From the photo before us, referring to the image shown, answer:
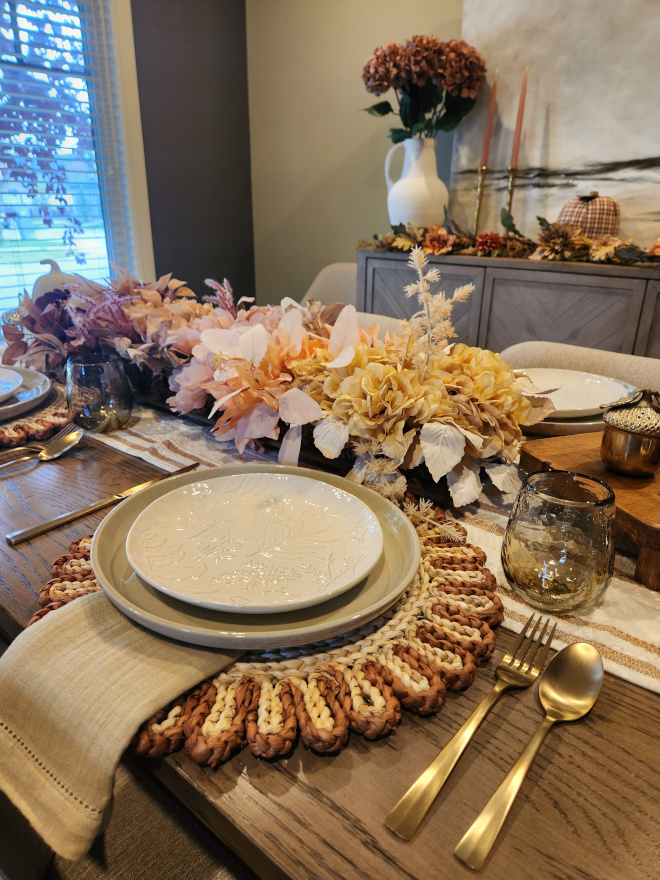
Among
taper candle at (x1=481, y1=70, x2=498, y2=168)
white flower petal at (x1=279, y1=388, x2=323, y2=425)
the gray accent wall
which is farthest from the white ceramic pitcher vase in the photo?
A: white flower petal at (x1=279, y1=388, x2=323, y2=425)

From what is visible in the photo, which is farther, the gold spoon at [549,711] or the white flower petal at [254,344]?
the white flower petal at [254,344]

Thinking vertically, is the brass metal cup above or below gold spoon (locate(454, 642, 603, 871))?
above

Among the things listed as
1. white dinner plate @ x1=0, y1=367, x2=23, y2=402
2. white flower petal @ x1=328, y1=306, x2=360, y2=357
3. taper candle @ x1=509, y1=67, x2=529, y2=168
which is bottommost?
white dinner plate @ x1=0, y1=367, x2=23, y2=402

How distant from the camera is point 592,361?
128 cm

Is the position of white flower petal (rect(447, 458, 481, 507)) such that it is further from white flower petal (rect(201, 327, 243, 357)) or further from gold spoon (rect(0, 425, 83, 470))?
gold spoon (rect(0, 425, 83, 470))

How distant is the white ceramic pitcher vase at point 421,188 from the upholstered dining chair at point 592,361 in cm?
115

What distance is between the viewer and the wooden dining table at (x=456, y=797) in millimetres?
336

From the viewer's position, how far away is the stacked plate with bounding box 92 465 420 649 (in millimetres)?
470

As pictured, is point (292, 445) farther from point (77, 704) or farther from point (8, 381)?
point (8, 381)

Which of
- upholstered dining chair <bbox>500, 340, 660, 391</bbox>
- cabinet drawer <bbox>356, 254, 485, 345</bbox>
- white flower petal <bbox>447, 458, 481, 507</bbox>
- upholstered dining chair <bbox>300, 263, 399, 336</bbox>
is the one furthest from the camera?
upholstered dining chair <bbox>300, 263, 399, 336</bbox>

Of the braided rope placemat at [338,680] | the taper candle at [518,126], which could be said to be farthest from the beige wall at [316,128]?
the braided rope placemat at [338,680]

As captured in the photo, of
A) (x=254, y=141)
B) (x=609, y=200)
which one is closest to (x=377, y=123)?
(x=254, y=141)

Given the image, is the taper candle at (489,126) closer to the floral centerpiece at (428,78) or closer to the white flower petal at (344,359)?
the floral centerpiece at (428,78)

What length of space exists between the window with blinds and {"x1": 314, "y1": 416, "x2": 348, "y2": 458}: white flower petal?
2357mm
